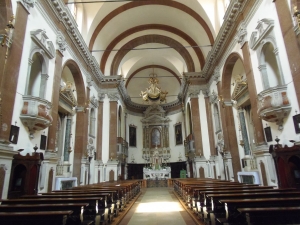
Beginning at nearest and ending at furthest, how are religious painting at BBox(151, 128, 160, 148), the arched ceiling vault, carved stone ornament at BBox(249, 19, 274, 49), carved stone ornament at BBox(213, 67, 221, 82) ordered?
carved stone ornament at BBox(249, 19, 274, 49), carved stone ornament at BBox(213, 67, 221, 82), the arched ceiling vault, religious painting at BBox(151, 128, 160, 148)

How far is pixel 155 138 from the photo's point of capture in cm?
2258

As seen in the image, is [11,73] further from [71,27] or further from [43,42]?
[71,27]

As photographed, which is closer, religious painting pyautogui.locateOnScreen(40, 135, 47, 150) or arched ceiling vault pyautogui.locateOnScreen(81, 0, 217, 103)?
religious painting pyautogui.locateOnScreen(40, 135, 47, 150)

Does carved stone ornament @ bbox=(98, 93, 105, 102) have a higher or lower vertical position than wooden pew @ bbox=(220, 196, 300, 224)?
higher

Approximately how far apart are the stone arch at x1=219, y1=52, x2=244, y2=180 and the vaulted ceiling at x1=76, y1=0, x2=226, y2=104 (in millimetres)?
2606

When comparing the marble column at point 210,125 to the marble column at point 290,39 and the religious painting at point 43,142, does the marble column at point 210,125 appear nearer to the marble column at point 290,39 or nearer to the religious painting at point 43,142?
the marble column at point 290,39

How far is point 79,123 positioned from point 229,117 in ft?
26.9

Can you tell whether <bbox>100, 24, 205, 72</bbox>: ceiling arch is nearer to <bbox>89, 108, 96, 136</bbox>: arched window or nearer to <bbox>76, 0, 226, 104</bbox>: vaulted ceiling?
<bbox>76, 0, 226, 104</bbox>: vaulted ceiling

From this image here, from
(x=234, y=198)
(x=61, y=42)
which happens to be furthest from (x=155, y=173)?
(x=234, y=198)

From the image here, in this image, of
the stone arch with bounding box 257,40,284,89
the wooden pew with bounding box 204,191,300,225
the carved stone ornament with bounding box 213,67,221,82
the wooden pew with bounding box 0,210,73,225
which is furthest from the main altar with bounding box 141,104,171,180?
the wooden pew with bounding box 0,210,73,225

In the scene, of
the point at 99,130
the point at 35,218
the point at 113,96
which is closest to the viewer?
the point at 35,218

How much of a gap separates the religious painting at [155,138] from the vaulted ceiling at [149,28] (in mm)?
7158

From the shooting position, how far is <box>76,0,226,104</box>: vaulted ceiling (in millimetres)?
12730

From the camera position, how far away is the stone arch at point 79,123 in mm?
10930
